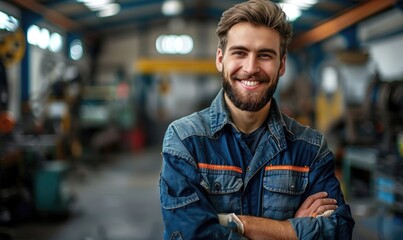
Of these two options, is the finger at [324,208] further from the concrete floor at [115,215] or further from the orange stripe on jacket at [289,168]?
the concrete floor at [115,215]

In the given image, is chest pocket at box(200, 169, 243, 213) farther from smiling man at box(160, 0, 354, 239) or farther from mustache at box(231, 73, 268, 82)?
mustache at box(231, 73, 268, 82)

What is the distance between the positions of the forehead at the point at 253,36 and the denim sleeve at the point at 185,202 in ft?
1.30

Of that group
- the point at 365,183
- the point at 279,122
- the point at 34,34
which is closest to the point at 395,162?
the point at 365,183

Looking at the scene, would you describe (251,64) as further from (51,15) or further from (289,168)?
(51,15)

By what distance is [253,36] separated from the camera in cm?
148

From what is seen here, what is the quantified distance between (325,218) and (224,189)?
1.15 feet

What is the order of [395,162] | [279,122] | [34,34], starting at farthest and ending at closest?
[34,34], [395,162], [279,122]

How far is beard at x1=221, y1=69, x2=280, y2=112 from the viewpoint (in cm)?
150

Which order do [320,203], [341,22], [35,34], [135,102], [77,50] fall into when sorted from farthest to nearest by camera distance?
[135,102] < [77,50] < [35,34] < [341,22] < [320,203]

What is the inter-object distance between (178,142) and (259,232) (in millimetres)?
398

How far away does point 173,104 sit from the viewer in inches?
543

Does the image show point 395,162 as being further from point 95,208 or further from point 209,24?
point 209,24

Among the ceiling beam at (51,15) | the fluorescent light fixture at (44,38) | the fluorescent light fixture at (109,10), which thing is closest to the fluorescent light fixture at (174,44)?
the fluorescent light fixture at (109,10)

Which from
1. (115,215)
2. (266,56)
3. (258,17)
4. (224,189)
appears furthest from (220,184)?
(115,215)
